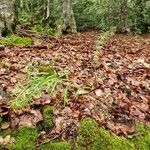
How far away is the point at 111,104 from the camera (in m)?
4.07

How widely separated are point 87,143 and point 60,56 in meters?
3.14

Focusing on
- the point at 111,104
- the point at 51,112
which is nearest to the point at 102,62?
the point at 111,104

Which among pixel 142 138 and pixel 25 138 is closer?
pixel 25 138

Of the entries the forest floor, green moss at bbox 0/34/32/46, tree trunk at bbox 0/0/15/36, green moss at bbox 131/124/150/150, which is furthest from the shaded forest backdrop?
green moss at bbox 131/124/150/150

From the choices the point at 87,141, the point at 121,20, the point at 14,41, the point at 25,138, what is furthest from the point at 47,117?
the point at 121,20

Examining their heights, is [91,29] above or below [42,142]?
below

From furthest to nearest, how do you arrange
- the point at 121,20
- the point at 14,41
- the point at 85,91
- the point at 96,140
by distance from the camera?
the point at 121,20, the point at 14,41, the point at 85,91, the point at 96,140

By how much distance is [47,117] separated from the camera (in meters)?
3.56

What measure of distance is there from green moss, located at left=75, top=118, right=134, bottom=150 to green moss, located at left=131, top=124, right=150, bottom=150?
10cm

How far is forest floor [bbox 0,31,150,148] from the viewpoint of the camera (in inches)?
141

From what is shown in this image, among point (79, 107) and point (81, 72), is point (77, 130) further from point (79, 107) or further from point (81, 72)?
point (81, 72)

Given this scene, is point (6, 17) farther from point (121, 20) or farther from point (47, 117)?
point (121, 20)

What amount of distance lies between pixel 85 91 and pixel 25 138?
3.90ft

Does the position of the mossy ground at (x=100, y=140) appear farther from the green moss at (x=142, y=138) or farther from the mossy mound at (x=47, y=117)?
the mossy mound at (x=47, y=117)
